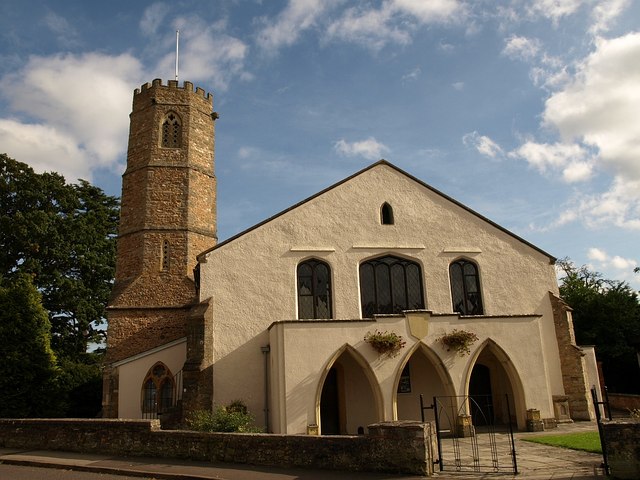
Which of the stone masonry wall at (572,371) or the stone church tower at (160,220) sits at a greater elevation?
the stone church tower at (160,220)

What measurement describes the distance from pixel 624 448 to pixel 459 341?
26.7 feet

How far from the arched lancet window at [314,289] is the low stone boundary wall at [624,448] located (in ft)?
35.5

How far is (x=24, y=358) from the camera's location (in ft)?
67.4

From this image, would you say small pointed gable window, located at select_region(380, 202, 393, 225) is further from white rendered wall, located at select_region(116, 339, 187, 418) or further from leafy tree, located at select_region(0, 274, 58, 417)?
leafy tree, located at select_region(0, 274, 58, 417)

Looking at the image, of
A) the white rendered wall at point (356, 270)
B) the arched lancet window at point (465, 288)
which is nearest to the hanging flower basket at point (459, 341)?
the white rendered wall at point (356, 270)

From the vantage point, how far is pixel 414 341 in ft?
56.9

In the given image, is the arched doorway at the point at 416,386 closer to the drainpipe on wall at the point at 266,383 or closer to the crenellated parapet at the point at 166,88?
the drainpipe on wall at the point at 266,383

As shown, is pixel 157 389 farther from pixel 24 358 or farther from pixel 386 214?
pixel 386 214

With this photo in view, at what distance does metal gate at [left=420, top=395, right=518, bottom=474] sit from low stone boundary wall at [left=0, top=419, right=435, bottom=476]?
721mm

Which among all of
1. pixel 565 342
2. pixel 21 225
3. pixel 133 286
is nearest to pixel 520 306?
pixel 565 342

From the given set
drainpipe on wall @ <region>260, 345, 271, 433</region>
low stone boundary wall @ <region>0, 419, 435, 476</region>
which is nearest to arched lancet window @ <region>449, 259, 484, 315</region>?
drainpipe on wall @ <region>260, 345, 271, 433</region>

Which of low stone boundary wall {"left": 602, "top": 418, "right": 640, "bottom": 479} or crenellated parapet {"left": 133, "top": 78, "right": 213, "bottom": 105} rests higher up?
crenellated parapet {"left": 133, "top": 78, "right": 213, "bottom": 105}

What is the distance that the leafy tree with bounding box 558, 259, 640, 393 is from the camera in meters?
26.8

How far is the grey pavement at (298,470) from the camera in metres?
9.98
